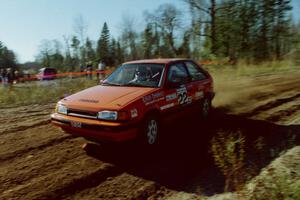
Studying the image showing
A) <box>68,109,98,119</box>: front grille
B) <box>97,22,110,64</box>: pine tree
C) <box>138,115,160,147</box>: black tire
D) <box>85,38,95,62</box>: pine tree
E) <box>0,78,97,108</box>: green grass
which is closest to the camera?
<box>68,109,98,119</box>: front grille

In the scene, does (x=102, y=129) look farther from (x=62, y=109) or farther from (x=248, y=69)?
(x=248, y=69)

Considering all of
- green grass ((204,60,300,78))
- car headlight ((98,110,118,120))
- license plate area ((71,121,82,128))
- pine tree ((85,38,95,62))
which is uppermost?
pine tree ((85,38,95,62))

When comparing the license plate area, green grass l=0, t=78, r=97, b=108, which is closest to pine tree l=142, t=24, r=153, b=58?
green grass l=0, t=78, r=97, b=108

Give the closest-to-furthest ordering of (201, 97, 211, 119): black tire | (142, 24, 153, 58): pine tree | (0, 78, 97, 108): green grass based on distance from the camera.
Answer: (201, 97, 211, 119): black tire → (0, 78, 97, 108): green grass → (142, 24, 153, 58): pine tree

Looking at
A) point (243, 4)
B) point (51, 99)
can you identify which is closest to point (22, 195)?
point (51, 99)

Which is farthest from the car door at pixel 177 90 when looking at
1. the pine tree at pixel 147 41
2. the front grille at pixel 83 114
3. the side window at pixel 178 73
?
the pine tree at pixel 147 41

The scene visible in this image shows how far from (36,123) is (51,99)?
186 inches

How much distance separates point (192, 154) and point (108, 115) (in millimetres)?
1770

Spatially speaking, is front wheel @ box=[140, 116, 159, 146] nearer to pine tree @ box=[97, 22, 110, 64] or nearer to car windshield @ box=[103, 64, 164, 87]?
car windshield @ box=[103, 64, 164, 87]

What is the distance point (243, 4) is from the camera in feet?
112

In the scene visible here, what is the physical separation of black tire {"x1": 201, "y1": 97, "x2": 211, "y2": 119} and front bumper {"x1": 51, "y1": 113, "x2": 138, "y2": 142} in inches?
121

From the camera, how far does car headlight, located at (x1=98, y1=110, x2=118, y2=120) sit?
500 cm

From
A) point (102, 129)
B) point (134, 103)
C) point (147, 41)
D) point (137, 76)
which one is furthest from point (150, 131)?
point (147, 41)

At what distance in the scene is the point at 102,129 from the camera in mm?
5000
